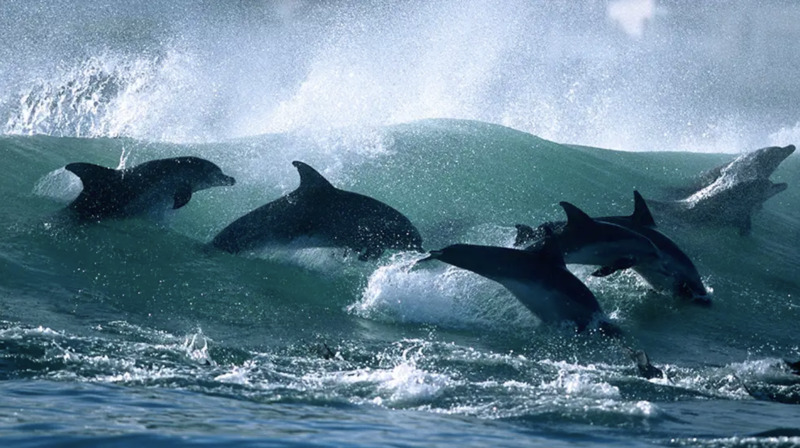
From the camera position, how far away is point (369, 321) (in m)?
13.7

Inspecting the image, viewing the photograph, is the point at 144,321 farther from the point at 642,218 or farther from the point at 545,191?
the point at 545,191

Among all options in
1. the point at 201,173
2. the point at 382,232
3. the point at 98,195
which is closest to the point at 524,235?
the point at 382,232

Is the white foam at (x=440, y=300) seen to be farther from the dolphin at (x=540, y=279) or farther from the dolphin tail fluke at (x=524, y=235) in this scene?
the dolphin tail fluke at (x=524, y=235)

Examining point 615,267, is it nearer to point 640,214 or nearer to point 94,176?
point 640,214

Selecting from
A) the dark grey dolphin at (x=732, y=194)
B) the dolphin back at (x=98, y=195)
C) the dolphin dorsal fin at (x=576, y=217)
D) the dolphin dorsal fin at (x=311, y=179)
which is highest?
the dark grey dolphin at (x=732, y=194)

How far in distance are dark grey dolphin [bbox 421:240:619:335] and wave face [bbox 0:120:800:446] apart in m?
0.33

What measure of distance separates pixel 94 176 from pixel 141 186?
2.44 ft

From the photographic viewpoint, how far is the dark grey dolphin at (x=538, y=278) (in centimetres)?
1372

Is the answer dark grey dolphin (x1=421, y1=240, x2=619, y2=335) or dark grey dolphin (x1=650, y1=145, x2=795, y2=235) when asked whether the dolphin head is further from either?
→ dark grey dolphin (x1=650, y1=145, x2=795, y2=235)

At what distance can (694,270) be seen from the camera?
15875 mm

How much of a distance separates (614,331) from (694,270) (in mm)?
2816

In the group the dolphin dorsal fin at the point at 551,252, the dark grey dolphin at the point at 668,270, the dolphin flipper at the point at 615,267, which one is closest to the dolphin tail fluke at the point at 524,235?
the dark grey dolphin at the point at 668,270

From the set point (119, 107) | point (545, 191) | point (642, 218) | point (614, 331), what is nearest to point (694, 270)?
point (642, 218)

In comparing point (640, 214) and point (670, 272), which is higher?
point (640, 214)
